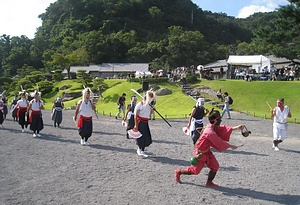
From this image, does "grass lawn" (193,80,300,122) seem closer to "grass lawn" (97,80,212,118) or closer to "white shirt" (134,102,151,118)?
"grass lawn" (97,80,212,118)

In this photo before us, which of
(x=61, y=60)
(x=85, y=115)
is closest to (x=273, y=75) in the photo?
(x=85, y=115)

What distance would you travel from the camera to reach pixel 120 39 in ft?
298

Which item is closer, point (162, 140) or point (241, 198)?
point (241, 198)

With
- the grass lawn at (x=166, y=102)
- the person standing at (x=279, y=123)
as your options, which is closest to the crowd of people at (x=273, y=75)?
the grass lawn at (x=166, y=102)

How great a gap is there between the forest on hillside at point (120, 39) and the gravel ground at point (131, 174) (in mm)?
43365

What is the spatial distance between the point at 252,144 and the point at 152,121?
9.04m

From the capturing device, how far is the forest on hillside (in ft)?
252

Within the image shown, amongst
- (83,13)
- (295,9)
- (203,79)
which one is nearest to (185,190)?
(295,9)

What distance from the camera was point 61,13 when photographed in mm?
128625

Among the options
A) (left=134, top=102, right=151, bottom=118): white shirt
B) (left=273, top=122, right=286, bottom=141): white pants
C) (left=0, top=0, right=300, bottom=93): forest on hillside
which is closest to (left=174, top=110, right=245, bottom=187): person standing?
(left=134, top=102, right=151, bottom=118): white shirt

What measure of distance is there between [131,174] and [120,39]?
84.9m

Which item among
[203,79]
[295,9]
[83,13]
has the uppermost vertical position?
[83,13]

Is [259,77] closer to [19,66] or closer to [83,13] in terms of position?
[19,66]

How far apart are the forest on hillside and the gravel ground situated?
43365mm
